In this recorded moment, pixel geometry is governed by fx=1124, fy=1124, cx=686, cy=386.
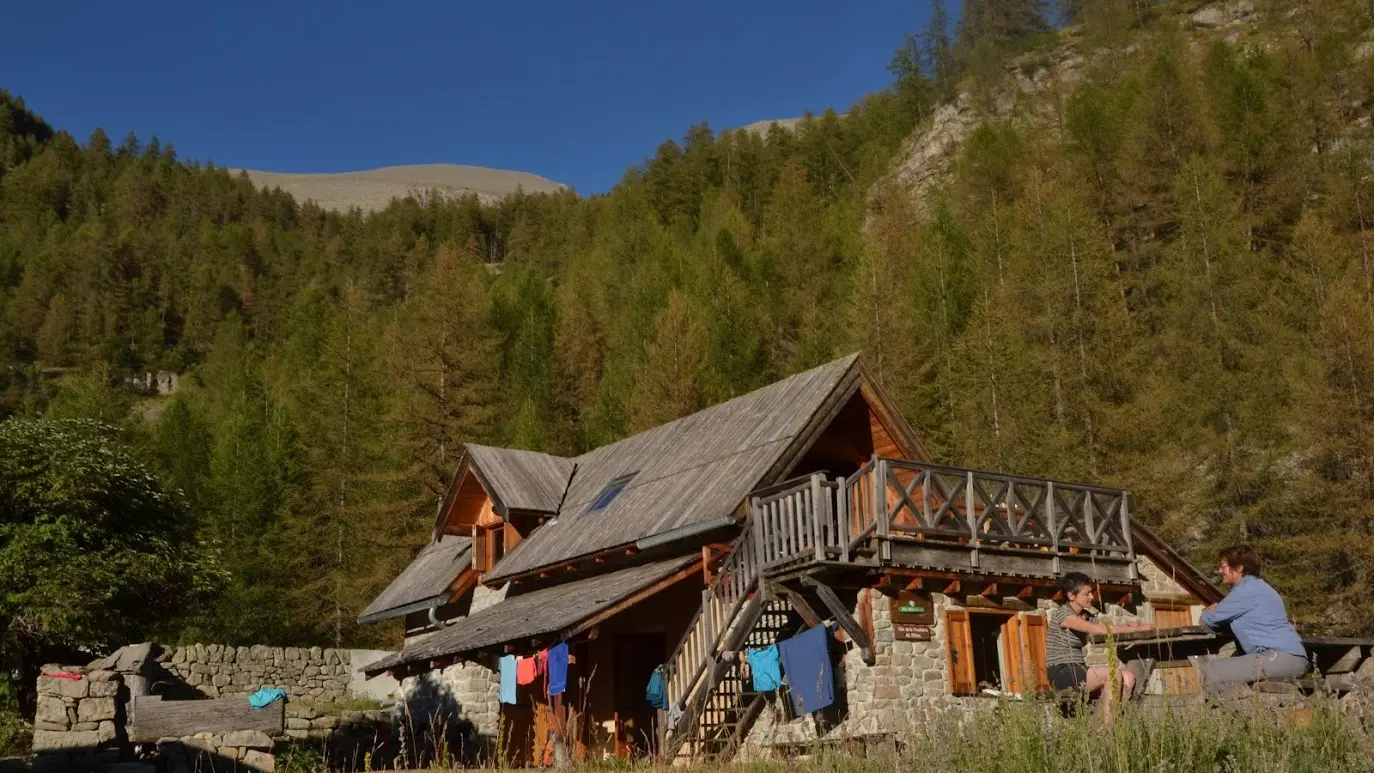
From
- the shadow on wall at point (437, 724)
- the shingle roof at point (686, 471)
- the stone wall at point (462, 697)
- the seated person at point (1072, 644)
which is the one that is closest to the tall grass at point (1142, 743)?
the seated person at point (1072, 644)

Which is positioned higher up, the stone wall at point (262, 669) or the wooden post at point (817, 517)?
the wooden post at point (817, 517)

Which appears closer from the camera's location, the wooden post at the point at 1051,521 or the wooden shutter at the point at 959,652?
the wooden shutter at the point at 959,652

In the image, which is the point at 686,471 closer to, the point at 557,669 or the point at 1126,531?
the point at 557,669

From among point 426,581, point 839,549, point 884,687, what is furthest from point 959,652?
point 426,581

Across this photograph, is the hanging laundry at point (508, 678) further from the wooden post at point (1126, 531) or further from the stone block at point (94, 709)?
the wooden post at point (1126, 531)

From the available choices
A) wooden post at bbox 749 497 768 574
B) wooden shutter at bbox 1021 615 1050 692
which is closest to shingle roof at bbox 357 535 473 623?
wooden post at bbox 749 497 768 574

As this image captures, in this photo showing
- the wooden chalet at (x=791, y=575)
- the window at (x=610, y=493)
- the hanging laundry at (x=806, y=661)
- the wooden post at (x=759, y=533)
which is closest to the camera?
the hanging laundry at (x=806, y=661)

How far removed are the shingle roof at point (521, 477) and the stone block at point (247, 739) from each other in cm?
813

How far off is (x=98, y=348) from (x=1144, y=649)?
87202 mm

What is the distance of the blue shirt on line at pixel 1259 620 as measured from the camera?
24.9 ft

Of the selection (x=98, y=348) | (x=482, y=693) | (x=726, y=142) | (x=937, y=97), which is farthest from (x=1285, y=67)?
(x=98, y=348)

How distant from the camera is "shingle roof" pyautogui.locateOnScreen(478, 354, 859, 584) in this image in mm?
16969

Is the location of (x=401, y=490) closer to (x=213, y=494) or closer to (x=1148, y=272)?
(x=213, y=494)

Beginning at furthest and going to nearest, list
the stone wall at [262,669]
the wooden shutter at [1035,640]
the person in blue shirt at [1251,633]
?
the stone wall at [262,669] < the wooden shutter at [1035,640] < the person in blue shirt at [1251,633]
